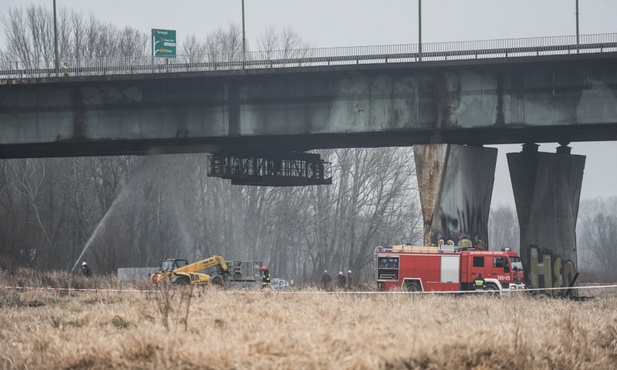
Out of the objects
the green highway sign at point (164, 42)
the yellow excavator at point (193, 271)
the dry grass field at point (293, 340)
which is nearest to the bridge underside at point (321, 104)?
the yellow excavator at point (193, 271)

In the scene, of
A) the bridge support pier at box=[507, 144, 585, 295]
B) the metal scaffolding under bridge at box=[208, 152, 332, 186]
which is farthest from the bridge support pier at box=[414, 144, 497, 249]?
the metal scaffolding under bridge at box=[208, 152, 332, 186]

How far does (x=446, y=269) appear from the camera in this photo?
146 feet

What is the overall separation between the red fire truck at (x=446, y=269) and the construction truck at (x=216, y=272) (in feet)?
26.3

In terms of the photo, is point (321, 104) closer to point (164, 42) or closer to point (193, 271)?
point (193, 271)

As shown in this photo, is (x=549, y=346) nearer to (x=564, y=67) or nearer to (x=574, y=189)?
(x=564, y=67)

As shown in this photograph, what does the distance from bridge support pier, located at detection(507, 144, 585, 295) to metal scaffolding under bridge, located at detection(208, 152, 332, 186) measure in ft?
36.2

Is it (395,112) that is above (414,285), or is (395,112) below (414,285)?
above

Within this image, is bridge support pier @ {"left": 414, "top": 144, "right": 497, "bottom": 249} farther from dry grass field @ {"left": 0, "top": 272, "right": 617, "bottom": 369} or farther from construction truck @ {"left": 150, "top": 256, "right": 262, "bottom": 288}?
dry grass field @ {"left": 0, "top": 272, "right": 617, "bottom": 369}

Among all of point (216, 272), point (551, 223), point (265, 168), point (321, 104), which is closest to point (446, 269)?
point (551, 223)

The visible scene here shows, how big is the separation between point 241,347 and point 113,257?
54305mm

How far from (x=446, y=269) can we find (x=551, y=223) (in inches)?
280

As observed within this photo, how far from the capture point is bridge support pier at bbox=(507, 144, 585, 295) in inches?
1906

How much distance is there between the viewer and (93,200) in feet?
257

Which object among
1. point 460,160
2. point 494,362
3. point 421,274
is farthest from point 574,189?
point 494,362
